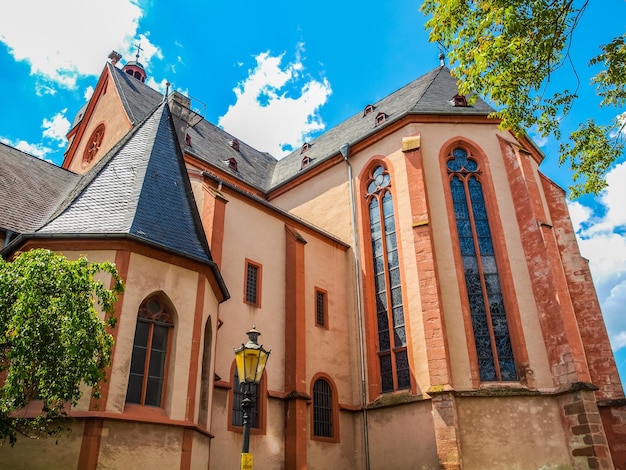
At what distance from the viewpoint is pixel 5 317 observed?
7.19 m

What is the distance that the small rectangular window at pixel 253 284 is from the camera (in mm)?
15778

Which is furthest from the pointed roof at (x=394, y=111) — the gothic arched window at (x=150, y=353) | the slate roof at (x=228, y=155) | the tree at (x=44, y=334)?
the tree at (x=44, y=334)

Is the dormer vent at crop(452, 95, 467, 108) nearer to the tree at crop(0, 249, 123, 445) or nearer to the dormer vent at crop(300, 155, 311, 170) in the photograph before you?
the dormer vent at crop(300, 155, 311, 170)

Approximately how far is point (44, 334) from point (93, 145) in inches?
748

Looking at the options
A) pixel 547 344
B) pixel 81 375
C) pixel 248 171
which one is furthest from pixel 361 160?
pixel 81 375

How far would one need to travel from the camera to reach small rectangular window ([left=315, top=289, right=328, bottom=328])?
699 inches

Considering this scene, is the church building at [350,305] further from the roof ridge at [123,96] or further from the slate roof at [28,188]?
the roof ridge at [123,96]

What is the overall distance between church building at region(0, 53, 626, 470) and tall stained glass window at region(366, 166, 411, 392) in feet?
0.23

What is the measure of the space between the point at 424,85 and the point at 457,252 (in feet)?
31.6

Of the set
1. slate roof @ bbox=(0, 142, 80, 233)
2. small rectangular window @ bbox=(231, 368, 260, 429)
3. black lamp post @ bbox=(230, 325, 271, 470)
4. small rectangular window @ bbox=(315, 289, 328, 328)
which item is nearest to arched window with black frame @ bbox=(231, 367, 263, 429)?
small rectangular window @ bbox=(231, 368, 260, 429)

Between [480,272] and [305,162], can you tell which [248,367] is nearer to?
[480,272]

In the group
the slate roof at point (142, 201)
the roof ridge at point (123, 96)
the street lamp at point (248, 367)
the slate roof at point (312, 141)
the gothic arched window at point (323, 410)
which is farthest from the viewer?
the roof ridge at point (123, 96)

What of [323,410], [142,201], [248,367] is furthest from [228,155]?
[248,367]

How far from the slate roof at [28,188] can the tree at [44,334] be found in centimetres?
576
